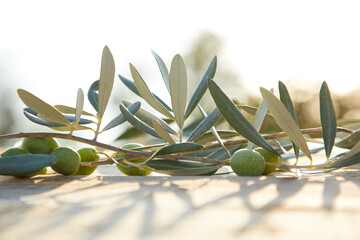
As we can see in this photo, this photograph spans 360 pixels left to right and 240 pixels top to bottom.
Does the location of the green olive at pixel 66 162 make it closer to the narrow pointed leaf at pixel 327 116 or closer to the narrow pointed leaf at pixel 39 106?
the narrow pointed leaf at pixel 39 106

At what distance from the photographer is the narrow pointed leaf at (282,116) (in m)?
0.48

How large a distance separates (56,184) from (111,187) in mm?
92

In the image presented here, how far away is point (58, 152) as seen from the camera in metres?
0.62

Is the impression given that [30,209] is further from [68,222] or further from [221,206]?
[221,206]

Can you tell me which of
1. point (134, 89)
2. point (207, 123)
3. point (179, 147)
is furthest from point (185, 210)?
point (134, 89)

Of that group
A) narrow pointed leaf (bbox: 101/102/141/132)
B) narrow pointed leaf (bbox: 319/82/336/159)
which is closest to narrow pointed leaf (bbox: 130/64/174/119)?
narrow pointed leaf (bbox: 101/102/141/132)

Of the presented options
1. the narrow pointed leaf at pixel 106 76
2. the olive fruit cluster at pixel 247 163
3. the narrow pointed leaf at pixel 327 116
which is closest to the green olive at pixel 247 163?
the olive fruit cluster at pixel 247 163

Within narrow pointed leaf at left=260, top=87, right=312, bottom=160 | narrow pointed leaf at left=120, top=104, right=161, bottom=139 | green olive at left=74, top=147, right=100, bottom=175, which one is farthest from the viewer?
green olive at left=74, top=147, right=100, bottom=175

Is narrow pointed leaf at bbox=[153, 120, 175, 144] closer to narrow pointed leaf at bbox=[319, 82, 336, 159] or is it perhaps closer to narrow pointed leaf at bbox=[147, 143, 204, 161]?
narrow pointed leaf at bbox=[147, 143, 204, 161]

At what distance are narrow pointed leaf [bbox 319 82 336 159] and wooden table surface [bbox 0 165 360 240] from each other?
0.31ft

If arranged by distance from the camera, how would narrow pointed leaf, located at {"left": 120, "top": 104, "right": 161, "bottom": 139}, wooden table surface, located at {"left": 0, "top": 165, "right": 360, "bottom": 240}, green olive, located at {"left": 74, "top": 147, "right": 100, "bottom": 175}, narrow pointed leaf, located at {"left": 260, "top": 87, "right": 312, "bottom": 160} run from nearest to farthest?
wooden table surface, located at {"left": 0, "top": 165, "right": 360, "bottom": 240}, narrow pointed leaf, located at {"left": 260, "top": 87, "right": 312, "bottom": 160}, narrow pointed leaf, located at {"left": 120, "top": 104, "right": 161, "bottom": 139}, green olive, located at {"left": 74, "top": 147, "right": 100, "bottom": 175}

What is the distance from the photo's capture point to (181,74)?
1.90 feet

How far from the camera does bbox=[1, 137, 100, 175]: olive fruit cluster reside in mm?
600

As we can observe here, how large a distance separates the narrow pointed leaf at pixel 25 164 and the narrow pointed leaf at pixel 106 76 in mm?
123
